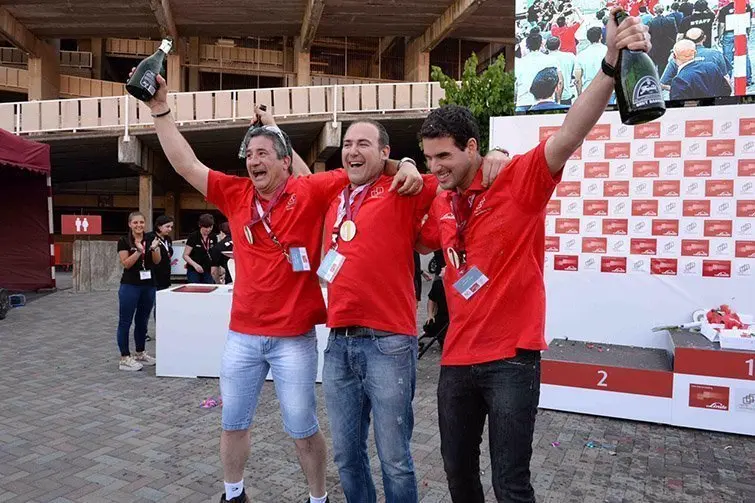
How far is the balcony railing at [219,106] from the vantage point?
58.0 feet

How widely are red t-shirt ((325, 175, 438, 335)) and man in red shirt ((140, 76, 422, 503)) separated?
0.33 meters

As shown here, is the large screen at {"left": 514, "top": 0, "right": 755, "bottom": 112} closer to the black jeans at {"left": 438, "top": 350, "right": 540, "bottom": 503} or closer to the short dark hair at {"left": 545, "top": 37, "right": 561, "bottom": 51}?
the short dark hair at {"left": 545, "top": 37, "right": 561, "bottom": 51}

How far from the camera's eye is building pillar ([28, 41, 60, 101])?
21.5 meters

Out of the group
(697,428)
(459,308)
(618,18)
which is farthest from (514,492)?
(697,428)

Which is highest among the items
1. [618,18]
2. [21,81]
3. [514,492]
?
[21,81]

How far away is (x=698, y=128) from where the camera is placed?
4.90 meters

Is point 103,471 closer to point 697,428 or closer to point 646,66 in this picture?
point 646,66

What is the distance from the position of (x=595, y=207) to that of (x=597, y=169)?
1.19ft

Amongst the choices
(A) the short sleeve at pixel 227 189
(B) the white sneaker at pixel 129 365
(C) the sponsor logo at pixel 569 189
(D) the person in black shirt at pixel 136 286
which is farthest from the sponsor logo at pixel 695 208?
(B) the white sneaker at pixel 129 365

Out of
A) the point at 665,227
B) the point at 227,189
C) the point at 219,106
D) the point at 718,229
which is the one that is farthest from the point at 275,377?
the point at 219,106

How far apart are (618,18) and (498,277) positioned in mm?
975

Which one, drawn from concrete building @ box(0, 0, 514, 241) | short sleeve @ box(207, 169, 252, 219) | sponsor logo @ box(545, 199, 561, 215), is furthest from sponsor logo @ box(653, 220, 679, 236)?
concrete building @ box(0, 0, 514, 241)

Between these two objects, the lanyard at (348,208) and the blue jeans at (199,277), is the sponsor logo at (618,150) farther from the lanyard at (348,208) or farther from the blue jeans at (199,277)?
the blue jeans at (199,277)

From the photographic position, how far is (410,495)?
7.64 feet
